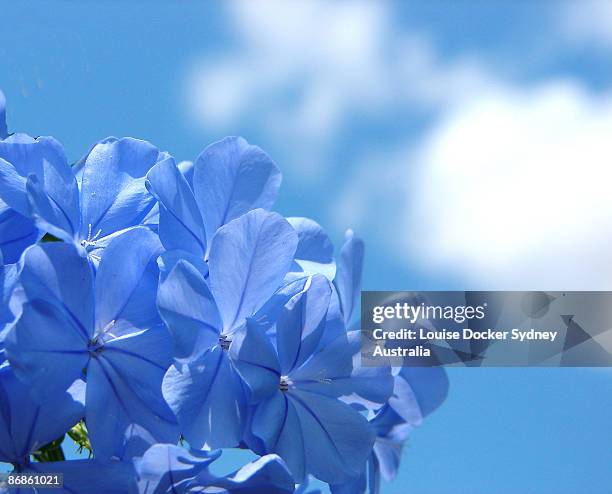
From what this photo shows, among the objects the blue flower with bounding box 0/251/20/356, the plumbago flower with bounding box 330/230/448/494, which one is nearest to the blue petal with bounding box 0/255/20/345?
the blue flower with bounding box 0/251/20/356

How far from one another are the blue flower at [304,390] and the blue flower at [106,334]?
2 cm

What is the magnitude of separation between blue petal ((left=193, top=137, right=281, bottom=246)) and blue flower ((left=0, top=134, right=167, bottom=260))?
1cm

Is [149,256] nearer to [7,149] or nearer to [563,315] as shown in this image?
[7,149]

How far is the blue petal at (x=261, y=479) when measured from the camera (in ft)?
0.66

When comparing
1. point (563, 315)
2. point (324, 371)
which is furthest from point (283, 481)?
point (563, 315)

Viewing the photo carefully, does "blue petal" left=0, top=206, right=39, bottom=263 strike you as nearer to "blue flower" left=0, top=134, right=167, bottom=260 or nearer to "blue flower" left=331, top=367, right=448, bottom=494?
"blue flower" left=0, top=134, right=167, bottom=260

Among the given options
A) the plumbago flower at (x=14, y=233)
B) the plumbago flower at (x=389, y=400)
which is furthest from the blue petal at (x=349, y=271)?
the plumbago flower at (x=14, y=233)

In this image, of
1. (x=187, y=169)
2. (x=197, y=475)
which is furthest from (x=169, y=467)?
(x=187, y=169)

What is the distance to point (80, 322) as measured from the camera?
20cm

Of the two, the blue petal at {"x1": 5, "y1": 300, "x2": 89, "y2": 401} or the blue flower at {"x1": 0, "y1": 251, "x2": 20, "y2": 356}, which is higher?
the blue flower at {"x1": 0, "y1": 251, "x2": 20, "y2": 356}

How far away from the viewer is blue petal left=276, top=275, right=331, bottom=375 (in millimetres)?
214

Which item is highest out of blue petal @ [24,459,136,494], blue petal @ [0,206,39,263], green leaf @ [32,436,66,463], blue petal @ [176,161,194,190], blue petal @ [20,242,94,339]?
blue petal @ [176,161,194,190]

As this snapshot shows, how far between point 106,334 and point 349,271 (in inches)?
3.6

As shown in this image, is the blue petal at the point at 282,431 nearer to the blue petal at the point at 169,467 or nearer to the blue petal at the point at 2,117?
the blue petal at the point at 169,467
